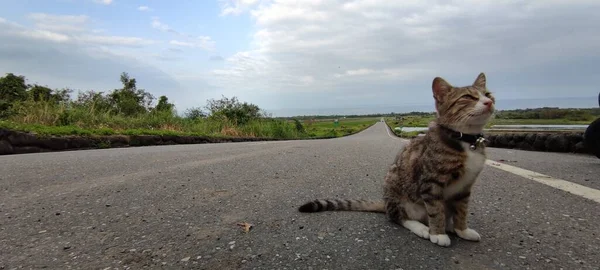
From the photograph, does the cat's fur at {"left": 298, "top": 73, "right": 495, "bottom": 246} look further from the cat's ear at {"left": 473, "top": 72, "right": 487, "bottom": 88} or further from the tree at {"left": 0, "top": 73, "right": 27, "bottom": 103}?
the tree at {"left": 0, "top": 73, "right": 27, "bottom": 103}

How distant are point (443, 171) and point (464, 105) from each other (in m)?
0.55

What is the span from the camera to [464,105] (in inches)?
95.6

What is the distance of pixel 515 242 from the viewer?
7.48ft

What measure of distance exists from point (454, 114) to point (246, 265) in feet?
6.13

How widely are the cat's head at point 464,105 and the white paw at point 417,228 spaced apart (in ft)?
2.68

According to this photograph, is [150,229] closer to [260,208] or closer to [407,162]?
[260,208]

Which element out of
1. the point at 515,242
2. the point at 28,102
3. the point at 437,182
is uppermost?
the point at 28,102

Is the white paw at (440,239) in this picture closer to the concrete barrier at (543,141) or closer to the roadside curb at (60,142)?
the concrete barrier at (543,141)

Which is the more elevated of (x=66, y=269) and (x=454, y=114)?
(x=454, y=114)

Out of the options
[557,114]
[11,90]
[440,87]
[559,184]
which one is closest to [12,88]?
[11,90]

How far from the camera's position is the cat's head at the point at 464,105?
7.70 ft

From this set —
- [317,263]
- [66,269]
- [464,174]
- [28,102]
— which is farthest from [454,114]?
[28,102]

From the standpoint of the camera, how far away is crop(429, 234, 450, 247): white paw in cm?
230

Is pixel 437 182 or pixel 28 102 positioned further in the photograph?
pixel 28 102
